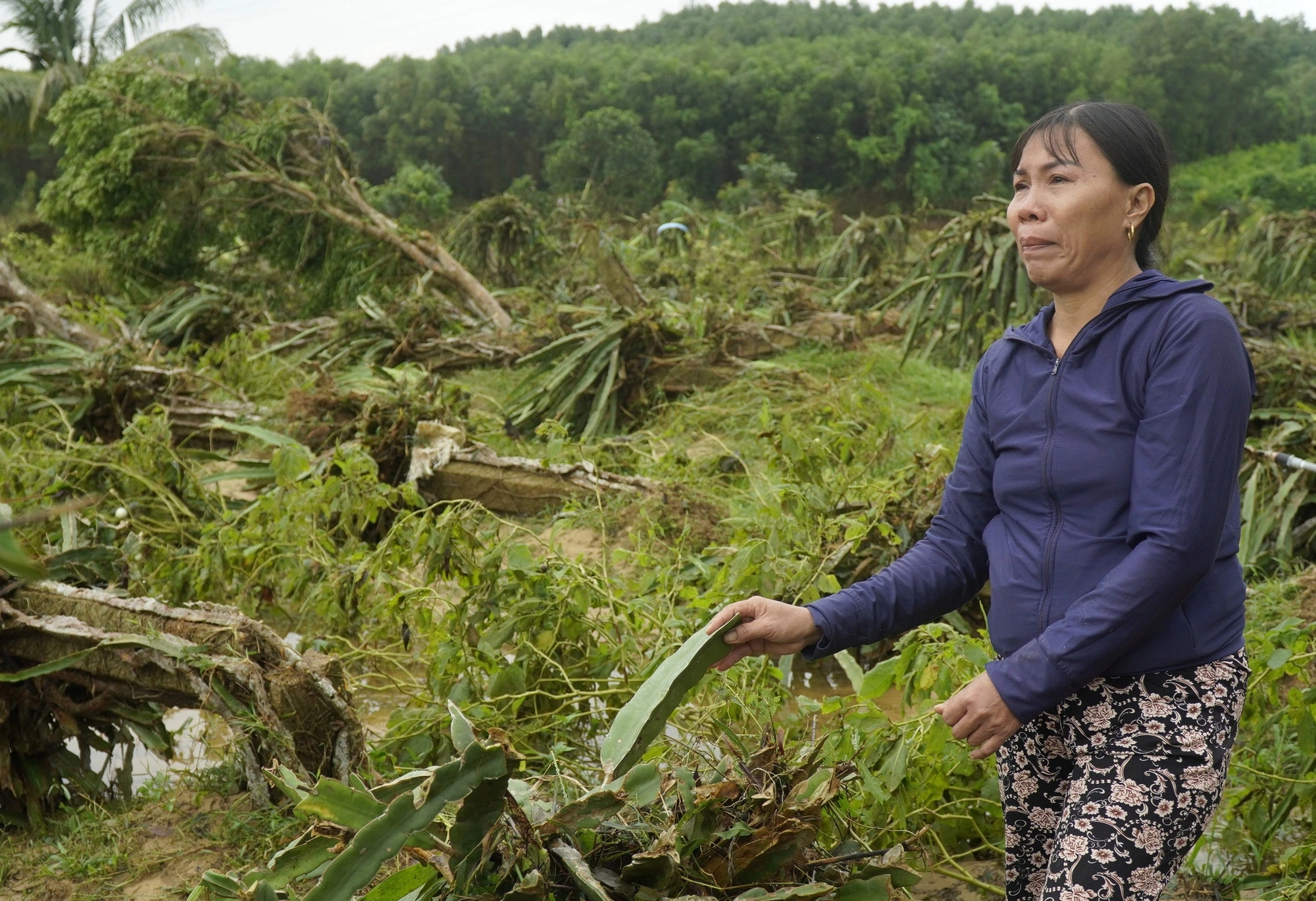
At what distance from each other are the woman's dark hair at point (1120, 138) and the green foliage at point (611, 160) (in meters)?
21.0

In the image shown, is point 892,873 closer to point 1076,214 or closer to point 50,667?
point 1076,214

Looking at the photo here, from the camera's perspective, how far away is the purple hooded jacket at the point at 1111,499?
122cm

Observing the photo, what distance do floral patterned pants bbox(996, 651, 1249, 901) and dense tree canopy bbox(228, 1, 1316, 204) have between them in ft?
70.3

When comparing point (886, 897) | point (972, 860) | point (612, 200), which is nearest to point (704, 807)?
point (886, 897)

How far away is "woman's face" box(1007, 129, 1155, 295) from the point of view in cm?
137

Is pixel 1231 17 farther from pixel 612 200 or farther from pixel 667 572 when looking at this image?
pixel 667 572

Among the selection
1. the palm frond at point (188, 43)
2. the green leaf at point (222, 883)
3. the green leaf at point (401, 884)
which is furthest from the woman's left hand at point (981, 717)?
the palm frond at point (188, 43)

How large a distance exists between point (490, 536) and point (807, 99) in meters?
24.1

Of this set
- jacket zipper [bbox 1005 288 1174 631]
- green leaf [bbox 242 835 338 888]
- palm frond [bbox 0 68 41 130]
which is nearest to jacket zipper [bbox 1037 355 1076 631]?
jacket zipper [bbox 1005 288 1174 631]

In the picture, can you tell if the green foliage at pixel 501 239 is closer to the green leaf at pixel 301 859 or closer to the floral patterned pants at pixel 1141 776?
the green leaf at pixel 301 859

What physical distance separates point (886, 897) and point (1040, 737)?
338 mm

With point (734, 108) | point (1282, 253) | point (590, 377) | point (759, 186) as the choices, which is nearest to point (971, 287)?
point (590, 377)

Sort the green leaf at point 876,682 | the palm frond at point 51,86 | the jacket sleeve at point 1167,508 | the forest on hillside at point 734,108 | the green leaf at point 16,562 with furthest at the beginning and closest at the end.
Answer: the forest on hillside at point 734,108, the palm frond at point 51,86, the green leaf at point 876,682, the jacket sleeve at point 1167,508, the green leaf at point 16,562

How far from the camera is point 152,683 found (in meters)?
2.50
